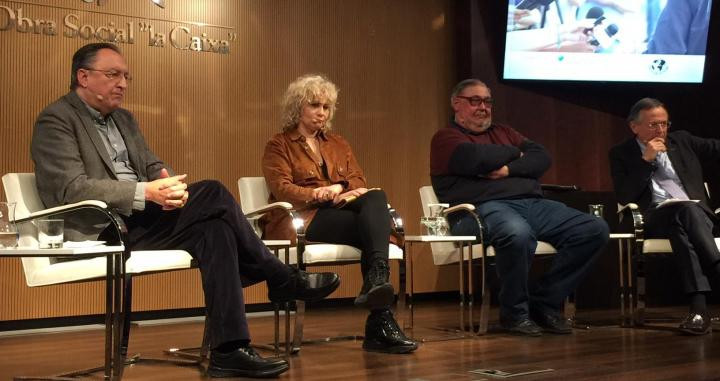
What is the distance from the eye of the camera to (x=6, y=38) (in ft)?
15.6

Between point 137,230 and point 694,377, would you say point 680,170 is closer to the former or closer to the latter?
point 694,377

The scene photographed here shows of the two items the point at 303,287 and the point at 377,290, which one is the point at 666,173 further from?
the point at 303,287

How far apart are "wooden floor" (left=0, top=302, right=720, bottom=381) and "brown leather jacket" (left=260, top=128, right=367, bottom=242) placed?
576 millimetres

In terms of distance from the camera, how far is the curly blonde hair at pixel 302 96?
Answer: 4188mm

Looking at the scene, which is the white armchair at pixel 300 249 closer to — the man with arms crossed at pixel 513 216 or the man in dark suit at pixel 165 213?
the man in dark suit at pixel 165 213

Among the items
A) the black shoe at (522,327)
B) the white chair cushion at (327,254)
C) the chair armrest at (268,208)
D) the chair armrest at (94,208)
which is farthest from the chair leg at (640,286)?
the chair armrest at (94,208)

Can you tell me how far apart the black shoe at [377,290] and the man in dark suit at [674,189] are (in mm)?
1652

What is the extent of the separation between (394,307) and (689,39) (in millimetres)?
2780

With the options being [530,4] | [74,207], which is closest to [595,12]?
[530,4]

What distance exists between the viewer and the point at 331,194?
12.9 feet

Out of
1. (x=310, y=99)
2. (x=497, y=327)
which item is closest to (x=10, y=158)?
(x=310, y=99)

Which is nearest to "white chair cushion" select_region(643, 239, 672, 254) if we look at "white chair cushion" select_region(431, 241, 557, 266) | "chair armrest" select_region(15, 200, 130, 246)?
"white chair cushion" select_region(431, 241, 557, 266)

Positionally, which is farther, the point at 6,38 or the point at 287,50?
the point at 287,50

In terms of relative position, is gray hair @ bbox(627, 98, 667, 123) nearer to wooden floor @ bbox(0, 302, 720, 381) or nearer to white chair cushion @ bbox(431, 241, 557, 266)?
white chair cushion @ bbox(431, 241, 557, 266)
